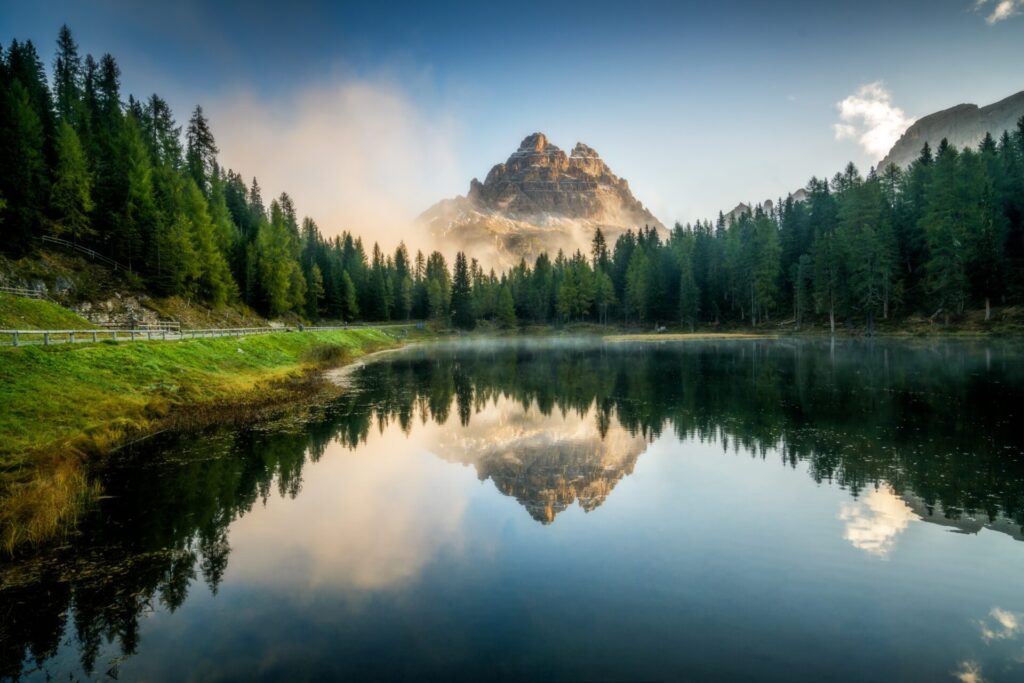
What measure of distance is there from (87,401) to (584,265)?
116655 millimetres

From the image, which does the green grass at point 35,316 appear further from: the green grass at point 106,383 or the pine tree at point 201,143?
the pine tree at point 201,143

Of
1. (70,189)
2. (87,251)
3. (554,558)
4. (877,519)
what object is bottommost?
(554,558)

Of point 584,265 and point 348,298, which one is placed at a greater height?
point 584,265

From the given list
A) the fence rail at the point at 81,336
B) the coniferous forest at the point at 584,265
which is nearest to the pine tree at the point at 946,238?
the coniferous forest at the point at 584,265

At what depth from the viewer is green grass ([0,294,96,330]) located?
3625 centimetres

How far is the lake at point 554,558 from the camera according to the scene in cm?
805

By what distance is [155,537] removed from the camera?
12.6 meters

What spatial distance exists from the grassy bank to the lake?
1.30 metres

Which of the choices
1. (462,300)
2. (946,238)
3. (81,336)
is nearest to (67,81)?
(81,336)

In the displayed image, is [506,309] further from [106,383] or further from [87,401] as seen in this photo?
[87,401]

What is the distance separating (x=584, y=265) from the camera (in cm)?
13038

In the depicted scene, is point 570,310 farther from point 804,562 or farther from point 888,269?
point 804,562

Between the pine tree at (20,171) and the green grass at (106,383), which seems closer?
the green grass at (106,383)

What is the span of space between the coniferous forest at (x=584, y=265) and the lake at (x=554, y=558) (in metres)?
51.2
